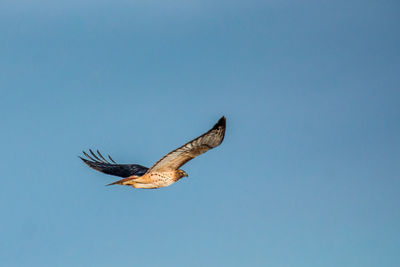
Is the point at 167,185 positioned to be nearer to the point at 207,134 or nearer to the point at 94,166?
the point at 207,134

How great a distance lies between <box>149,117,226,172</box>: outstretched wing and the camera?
59.2ft

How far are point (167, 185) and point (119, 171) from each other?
206 inches

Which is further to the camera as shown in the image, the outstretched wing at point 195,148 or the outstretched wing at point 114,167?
the outstretched wing at point 114,167

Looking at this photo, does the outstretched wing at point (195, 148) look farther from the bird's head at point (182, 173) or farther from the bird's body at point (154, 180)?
the bird's head at point (182, 173)

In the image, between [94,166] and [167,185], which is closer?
[167,185]

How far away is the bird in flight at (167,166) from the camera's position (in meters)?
18.2

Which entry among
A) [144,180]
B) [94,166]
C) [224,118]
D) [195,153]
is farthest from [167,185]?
[94,166]

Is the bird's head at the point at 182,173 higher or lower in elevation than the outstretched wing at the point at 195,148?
higher

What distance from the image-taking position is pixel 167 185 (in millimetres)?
21938

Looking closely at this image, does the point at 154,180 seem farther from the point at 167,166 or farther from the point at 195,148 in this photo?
the point at 195,148

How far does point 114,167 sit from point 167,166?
288 inches

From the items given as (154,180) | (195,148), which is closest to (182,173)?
(154,180)

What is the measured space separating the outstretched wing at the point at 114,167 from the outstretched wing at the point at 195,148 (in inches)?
189

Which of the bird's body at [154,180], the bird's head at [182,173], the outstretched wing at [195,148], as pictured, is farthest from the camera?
the bird's head at [182,173]
